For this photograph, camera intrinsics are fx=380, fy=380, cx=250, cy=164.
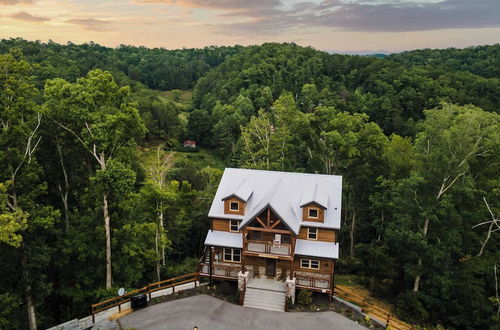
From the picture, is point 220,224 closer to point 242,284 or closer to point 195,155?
point 242,284

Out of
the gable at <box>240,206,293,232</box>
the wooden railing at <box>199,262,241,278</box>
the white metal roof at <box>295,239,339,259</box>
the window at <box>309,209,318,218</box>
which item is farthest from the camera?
the wooden railing at <box>199,262,241,278</box>

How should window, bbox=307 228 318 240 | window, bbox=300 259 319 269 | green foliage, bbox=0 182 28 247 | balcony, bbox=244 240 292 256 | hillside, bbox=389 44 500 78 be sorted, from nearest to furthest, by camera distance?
green foliage, bbox=0 182 28 247
balcony, bbox=244 240 292 256
window, bbox=300 259 319 269
window, bbox=307 228 318 240
hillside, bbox=389 44 500 78

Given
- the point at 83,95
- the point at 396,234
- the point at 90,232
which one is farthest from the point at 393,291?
the point at 83,95

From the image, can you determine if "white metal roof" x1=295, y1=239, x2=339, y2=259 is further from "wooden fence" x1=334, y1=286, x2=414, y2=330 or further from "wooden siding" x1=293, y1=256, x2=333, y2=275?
"wooden fence" x1=334, y1=286, x2=414, y2=330

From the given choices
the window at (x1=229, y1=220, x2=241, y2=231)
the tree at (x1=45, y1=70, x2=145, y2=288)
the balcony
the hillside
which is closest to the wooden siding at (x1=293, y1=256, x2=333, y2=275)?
the balcony

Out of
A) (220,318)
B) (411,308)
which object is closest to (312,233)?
(220,318)

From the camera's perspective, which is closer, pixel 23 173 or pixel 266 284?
pixel 23 173

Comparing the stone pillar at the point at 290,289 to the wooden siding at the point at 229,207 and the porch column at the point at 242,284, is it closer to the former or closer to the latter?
the porch column at the point at 242,284
